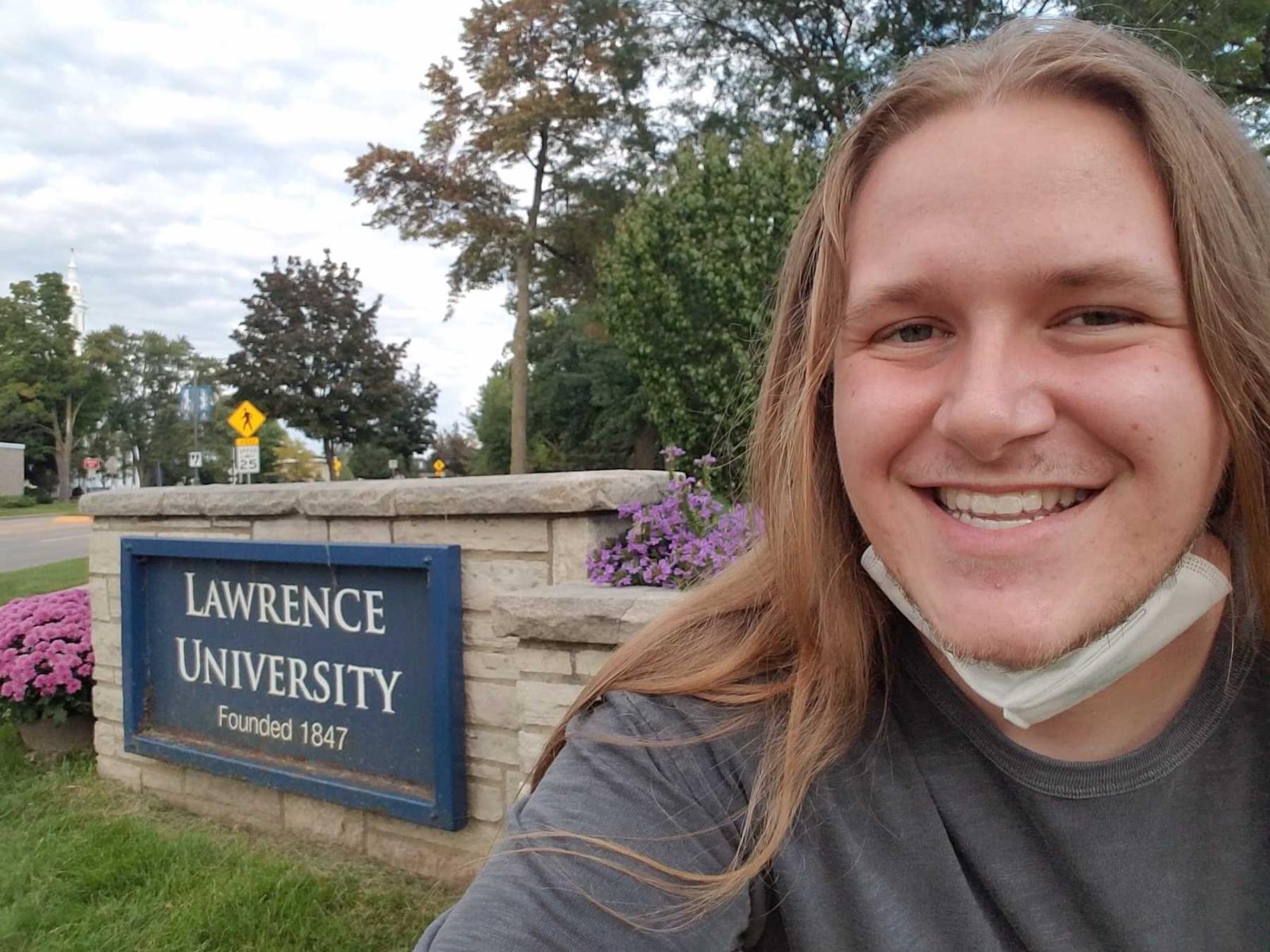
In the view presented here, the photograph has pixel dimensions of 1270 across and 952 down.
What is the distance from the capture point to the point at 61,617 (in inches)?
181

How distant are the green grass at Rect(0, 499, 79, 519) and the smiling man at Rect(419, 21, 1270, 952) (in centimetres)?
3879

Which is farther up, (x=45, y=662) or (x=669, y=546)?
(x=669, y=546)

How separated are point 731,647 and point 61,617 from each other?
178 inches

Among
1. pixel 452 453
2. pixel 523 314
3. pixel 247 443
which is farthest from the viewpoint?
pixel 452 453

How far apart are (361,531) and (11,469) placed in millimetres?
57724

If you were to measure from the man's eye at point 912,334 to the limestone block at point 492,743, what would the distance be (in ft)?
7.33

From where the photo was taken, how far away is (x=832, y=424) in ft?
4.19

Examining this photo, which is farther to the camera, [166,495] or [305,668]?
[166,495]

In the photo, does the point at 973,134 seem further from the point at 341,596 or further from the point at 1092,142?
the point at 341,596

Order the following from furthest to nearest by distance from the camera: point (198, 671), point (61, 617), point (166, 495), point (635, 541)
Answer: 1. point (61, 617)
2. point (166, 495)
3. point (198, 671)
4. point (635, 541)

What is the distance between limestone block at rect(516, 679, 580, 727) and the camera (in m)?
→ 2.59

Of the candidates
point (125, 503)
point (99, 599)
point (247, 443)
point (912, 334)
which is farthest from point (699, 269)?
point (912, 334)

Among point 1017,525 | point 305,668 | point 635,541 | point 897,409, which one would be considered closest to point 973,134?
point 897,409

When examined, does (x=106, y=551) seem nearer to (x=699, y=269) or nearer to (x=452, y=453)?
(x=699, y=269)
